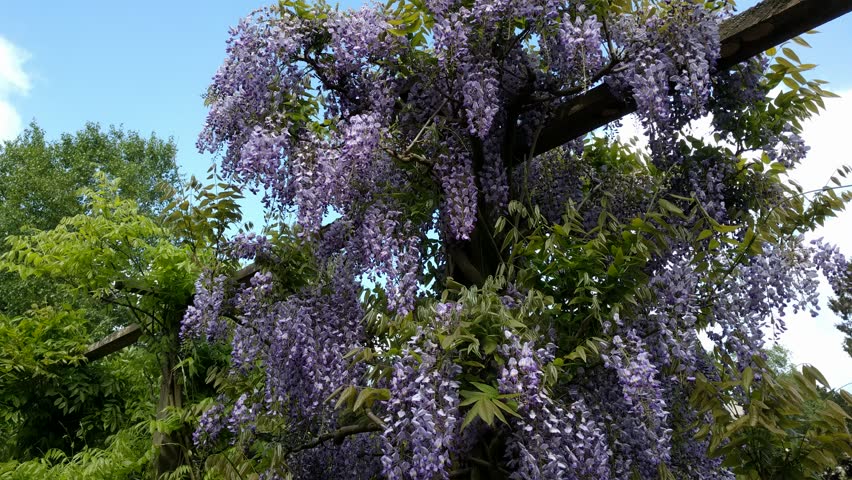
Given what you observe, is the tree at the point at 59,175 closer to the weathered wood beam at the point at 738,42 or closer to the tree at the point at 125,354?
the tree at the point at 125,354

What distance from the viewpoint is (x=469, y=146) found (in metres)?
2.87

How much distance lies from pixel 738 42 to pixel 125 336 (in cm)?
401

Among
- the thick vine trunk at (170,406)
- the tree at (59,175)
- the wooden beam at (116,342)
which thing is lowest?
the thick vine trunk at (170,406)

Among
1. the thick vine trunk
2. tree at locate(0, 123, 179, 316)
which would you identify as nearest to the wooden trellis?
the thick vine trunk

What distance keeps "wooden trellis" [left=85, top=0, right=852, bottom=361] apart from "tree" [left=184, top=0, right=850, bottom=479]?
8 cm

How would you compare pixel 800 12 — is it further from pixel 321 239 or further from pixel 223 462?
pixel 223 462

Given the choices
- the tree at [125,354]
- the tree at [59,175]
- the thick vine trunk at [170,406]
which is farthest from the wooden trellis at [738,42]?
the tree at [59,175]

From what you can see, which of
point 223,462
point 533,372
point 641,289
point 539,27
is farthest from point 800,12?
point 223,462

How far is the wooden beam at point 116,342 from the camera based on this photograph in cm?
469

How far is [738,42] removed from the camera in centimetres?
253

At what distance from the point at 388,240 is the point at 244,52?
951 mm

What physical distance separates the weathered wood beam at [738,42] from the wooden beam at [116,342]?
301 centimetres

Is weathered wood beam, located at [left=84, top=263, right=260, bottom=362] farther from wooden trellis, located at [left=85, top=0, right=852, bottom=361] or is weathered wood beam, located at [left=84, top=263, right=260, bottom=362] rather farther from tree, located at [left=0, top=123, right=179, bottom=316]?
tree, located at [left=0, top=123, right=179, bottom=316]

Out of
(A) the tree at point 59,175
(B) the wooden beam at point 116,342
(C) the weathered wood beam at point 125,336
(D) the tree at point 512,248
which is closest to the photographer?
(D) the tree at point 512,248
